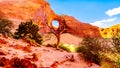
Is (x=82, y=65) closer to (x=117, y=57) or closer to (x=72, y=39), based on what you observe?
(x=117, y=57)

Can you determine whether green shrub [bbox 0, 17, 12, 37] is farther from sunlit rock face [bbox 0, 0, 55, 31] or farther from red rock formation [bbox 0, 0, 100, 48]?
sunlit rock face [bbox 0, 0, 55, 31]

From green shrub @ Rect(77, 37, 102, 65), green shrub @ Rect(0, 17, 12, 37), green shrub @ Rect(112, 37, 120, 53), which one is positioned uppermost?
green shrub @ Rect(0, 17, 12, 37)

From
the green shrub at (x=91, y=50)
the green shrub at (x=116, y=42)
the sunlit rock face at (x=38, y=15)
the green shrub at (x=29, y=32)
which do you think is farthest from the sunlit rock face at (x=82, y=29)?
the green shrub at (x=116, y=42)

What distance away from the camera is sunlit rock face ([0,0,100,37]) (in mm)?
55156

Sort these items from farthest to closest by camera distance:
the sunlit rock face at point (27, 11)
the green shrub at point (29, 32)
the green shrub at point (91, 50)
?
the sunlit rock face at point (27, 11) < the green shrub at point (29, 32) < the green shrub at point (91, 50)

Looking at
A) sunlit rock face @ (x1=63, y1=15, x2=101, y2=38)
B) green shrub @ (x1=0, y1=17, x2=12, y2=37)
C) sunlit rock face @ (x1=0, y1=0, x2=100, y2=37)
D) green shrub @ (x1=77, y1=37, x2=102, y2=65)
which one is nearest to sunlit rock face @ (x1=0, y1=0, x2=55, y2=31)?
sunlit rock face @ (x1=0, y1=0, x2=100, y2=37)

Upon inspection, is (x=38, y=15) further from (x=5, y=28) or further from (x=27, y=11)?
(x=5, y=28)

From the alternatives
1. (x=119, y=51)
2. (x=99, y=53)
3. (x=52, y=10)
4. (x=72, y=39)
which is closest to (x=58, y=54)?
(x=99, y=53)

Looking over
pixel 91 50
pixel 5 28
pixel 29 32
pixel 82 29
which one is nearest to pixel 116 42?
pixel 91 50

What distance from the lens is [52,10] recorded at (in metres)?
65.0

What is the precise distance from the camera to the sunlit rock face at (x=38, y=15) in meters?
55.2

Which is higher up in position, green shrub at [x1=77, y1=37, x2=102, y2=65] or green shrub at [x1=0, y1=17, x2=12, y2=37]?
green shrub at [x1=0, y1=17, x2=12, y2=37]

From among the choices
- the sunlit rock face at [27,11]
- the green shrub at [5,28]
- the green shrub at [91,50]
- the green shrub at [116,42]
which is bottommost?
the green shrub at [91,50]

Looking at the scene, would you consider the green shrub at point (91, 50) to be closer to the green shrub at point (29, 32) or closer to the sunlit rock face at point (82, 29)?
the green shrub at point (29, 32)
